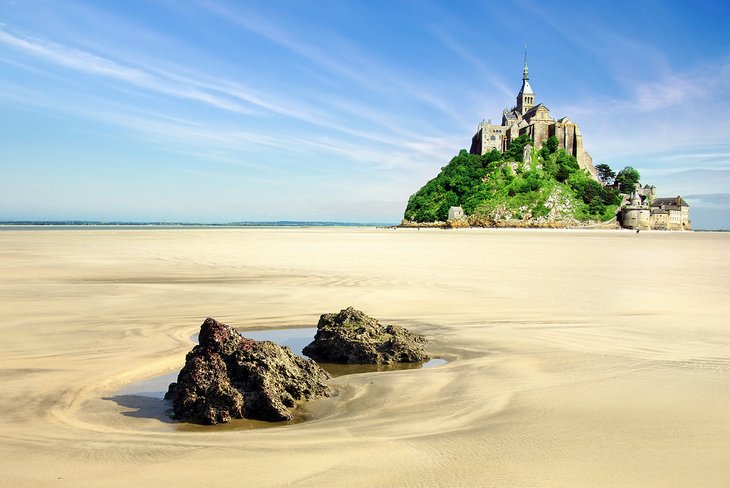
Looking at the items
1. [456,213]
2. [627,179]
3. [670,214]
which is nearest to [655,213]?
[670,214]

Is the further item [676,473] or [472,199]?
[472,199]

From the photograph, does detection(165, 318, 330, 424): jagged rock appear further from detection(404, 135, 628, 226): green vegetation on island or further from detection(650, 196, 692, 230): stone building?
Result: detection(650, 196, 692, 230): stone building

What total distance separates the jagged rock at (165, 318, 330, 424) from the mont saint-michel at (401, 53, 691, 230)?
106277mm

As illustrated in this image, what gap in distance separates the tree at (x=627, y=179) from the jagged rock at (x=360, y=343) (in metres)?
131

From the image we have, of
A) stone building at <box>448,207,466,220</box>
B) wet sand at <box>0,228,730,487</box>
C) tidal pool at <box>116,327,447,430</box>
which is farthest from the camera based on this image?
stone building at <box>448,207,466,220</box>

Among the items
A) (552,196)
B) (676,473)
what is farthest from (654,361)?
(552,196)

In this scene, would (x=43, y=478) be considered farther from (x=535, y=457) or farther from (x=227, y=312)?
(x=227, y=312)

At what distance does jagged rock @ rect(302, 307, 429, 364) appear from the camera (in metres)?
6.70

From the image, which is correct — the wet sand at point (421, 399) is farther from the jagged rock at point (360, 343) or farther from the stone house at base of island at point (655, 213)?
the stone house at base of island at point (655, 213)

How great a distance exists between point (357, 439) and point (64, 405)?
269 centimetres

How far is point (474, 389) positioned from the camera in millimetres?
5285

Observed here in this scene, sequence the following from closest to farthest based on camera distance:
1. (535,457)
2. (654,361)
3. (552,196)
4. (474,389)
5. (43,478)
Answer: (43,478), (535,457), (474,389), (654,361), (552,196)

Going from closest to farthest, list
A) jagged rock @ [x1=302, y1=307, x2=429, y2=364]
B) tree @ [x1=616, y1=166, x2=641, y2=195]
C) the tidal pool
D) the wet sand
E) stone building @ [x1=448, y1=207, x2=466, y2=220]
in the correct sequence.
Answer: the wet sand, the tidal pool, jagged rock @ [x1=302, y1=307, x2=429, y2=364], stone building @ [x1=448, y1=207, x2=466, y2=220], tree @ [x1=616, y1=166, x2=641, y2=195]

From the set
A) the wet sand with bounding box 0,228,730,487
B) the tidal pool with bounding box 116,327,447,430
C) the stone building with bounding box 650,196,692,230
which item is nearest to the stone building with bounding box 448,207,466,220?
the stone building with bounding box 650,196,692,230
